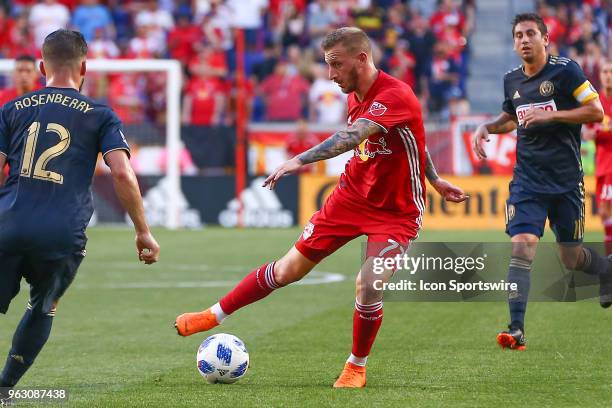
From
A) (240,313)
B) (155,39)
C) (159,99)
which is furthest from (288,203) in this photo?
(240,313)

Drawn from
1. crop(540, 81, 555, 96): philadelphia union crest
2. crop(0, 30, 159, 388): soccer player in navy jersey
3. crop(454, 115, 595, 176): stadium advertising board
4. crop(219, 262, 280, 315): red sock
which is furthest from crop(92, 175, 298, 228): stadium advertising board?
crop(0, 30, 159, 388): soccer player in navy jersey

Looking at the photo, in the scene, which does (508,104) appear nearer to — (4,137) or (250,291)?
(250,291)

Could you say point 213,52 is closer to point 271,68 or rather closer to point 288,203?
point 271,68

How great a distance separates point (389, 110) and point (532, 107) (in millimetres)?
2132

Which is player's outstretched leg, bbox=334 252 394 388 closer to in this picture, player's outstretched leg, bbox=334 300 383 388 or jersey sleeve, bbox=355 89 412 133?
player's outstretched leg, bbox=334 300 383 388

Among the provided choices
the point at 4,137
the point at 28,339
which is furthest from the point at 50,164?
the point at 28,339

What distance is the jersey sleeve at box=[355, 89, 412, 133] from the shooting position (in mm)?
7133

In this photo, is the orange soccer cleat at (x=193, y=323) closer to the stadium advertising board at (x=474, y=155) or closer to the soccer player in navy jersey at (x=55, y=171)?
the soccer player in navy jersey at (x=55, y=171)

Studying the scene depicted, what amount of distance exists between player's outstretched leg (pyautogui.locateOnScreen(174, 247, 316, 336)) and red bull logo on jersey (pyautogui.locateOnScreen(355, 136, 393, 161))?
0.76 meters

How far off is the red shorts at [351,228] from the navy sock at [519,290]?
5.38 ft

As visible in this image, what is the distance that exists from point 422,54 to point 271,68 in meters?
3.30

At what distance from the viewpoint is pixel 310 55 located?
26.0m

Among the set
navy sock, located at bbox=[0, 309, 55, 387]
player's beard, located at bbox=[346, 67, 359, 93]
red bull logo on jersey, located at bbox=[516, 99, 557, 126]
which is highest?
player's beard, located at bbox=[346, 67, 359, 93]

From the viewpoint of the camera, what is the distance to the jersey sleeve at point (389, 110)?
7.13 meters
